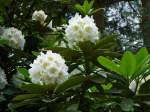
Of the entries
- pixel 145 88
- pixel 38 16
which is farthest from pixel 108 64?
pixel 38 16

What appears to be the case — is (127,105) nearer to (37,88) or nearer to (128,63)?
(128,63)

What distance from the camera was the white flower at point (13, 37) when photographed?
2568 mm

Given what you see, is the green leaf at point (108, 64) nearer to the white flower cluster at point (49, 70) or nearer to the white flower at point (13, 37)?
the white flower cluster at point (49, 70)

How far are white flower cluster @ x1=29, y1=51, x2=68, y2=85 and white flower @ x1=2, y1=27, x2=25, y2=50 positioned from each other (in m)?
0.74

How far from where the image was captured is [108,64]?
1804mm

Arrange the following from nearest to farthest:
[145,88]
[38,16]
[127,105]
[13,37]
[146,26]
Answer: [127,105]
[145,88]
[13,37]
[38,16]
[146,26]

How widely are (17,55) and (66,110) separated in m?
0.80

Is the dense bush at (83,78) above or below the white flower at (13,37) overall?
below

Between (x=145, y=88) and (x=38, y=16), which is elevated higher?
(x=38, y=16)

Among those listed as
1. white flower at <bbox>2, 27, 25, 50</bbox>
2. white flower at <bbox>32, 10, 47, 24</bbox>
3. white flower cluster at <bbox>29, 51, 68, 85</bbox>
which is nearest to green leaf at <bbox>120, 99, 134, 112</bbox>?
white flower cluster at <bbox>29, 51, 68, 85</bbox>

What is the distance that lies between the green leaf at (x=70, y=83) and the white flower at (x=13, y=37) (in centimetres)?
82

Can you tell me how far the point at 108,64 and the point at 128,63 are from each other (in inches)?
3.1

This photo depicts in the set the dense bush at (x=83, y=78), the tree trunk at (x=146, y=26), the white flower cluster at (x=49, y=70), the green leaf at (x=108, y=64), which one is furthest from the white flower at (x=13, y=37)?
the tree trunk at (x=146, y=26)

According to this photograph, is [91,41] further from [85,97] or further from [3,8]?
[3,8]
